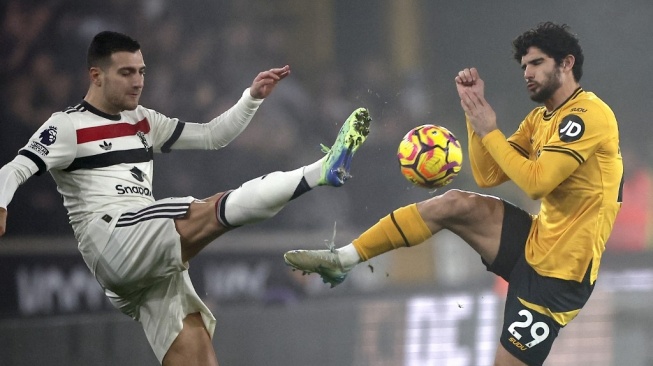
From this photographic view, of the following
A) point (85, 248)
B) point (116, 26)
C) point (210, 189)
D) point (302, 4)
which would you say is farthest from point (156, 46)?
point (85, 248)

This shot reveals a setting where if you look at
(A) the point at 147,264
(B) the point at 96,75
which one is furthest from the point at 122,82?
(A) the point at 147,264

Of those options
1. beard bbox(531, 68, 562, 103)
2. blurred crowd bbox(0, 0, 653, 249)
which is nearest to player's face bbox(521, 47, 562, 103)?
beard bbox(531, 68, 562, 103)

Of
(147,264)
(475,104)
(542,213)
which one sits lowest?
(147,264)

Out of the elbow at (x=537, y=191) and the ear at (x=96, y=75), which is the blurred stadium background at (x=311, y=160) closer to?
the elbow at (x=537, y=191)

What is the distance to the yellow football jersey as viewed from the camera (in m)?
3.98

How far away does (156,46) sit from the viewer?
25.4 feet

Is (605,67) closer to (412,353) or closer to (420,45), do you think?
(420,45)

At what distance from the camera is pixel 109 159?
4.16 metres

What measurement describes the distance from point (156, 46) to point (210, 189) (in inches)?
47.7

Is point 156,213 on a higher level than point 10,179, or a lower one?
lower

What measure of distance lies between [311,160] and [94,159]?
443 centimetres

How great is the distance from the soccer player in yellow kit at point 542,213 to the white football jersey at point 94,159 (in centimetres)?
75

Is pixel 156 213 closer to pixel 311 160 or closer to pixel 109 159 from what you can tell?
pixel 109 159

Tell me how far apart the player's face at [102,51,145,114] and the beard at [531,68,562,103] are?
5.64 feet
